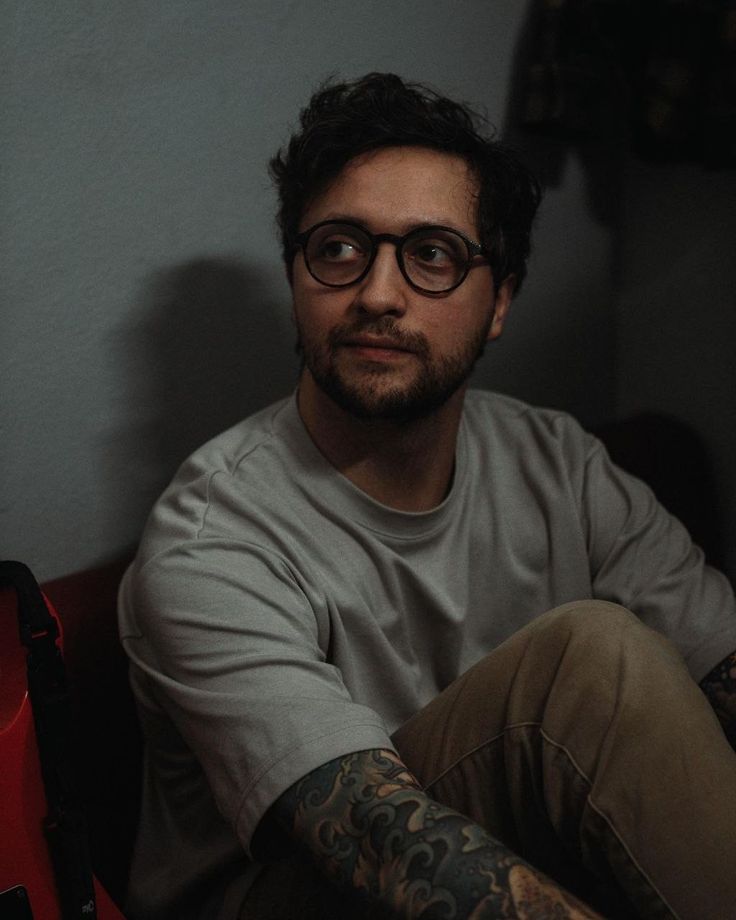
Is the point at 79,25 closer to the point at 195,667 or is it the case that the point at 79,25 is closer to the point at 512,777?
the point at 195,667

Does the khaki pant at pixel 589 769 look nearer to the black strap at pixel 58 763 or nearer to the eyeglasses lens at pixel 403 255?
the black strap at pixel 58 763

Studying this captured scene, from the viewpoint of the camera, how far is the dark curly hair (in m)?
1.25

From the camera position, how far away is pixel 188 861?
1.10 m

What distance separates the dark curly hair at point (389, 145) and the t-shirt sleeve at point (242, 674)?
528 millimetres

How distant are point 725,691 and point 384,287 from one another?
2.31 ft

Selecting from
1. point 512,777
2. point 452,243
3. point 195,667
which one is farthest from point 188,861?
point 452,243

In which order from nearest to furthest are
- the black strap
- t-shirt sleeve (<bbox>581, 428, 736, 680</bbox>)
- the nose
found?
the black strap → the nose → t-shirt sleeve (<bbox>581, 428, 736, 680</bbox>)

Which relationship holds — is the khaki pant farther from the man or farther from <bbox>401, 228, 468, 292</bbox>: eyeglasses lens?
<bbox>401, 228, 468, 292</bbox>: eyeglasses lens

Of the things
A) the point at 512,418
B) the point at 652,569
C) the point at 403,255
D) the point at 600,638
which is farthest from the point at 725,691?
the point at 403,255

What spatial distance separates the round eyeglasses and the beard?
7 centimetres

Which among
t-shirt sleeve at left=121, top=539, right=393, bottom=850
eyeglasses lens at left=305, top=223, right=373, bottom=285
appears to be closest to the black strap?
t-shirt sleeve at left=121, top=539, right=393, bottom=850

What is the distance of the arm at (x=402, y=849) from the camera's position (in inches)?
31.2

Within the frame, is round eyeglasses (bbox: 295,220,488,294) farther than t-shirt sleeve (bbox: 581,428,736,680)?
No

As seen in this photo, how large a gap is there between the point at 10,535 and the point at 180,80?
27.3 inches
